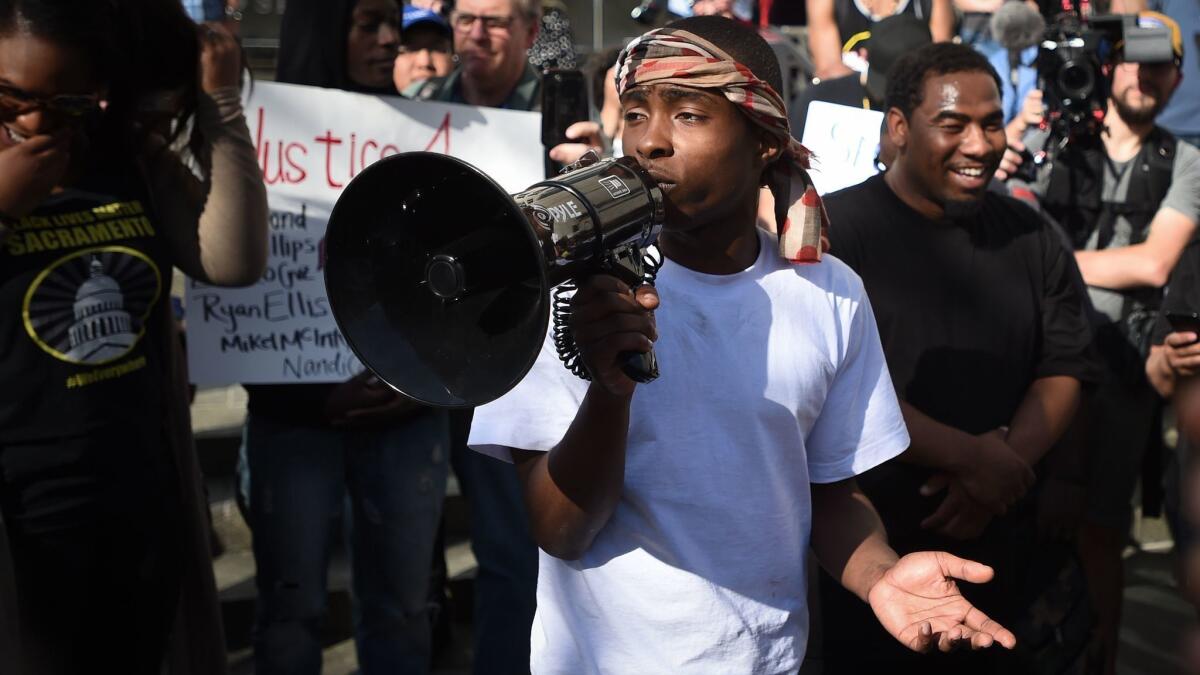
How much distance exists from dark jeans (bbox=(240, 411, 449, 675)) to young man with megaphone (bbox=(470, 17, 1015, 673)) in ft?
5.08

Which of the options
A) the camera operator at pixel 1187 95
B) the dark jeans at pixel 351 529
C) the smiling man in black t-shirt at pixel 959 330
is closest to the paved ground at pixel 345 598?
the dark jeans at pixel 351 529

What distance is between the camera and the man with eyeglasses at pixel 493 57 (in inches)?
175

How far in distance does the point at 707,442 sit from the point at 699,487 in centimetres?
7

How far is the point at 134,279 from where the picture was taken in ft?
9.45

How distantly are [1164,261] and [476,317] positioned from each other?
3.59 meters

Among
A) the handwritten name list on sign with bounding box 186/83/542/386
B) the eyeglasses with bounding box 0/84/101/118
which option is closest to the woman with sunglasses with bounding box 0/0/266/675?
the eyeglasses with bounding box 0/84/101/118

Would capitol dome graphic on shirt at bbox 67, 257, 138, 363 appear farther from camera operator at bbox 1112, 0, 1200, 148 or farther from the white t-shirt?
camera operator at bbox 1112, 0, 1200, 148

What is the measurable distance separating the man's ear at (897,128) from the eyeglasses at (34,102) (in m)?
2.04

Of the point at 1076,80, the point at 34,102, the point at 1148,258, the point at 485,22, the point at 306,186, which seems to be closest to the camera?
the point at 34,102

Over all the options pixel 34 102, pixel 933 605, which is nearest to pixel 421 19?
pixel 34 102

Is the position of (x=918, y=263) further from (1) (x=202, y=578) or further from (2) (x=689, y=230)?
(1) (x=202, y=578)

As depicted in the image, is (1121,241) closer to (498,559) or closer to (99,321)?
(498,559)

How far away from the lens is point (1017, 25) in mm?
5887

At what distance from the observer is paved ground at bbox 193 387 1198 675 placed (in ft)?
15.9
